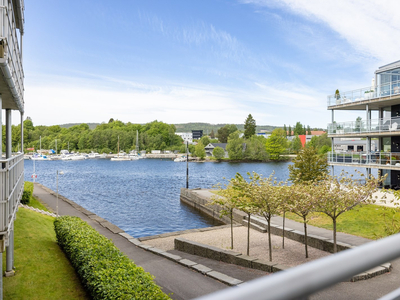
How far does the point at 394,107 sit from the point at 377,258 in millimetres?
33993

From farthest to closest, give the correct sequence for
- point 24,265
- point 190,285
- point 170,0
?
point 170,0
point 24,265
point 190,285

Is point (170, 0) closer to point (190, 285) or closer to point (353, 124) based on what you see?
point (353, 124)

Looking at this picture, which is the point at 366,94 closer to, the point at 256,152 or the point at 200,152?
the point at 256,152

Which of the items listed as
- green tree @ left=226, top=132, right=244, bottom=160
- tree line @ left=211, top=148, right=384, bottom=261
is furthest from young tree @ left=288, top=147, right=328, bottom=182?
green tree @ left=226, top=132, right=244, bottom=160

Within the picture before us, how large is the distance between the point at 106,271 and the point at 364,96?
28266 mm

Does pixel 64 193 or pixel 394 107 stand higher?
pixel 394 107

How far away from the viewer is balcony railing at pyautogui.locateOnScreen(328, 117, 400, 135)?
28091mm

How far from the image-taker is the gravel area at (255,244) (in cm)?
1557

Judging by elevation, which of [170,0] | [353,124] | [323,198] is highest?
[170,0]

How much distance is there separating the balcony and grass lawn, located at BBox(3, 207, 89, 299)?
2664cm

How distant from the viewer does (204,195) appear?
3766 centimetres

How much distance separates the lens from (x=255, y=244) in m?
18.5

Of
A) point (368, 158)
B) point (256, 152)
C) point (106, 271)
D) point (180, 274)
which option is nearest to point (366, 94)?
point (368, 158)

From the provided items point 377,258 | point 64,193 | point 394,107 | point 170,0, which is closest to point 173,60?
point 170,0
